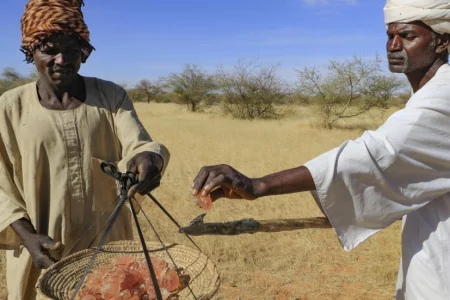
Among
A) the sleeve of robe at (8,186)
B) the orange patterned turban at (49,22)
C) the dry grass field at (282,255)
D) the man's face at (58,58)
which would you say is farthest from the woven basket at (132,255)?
the dry grass field at (282,255)

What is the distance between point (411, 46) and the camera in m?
1.72

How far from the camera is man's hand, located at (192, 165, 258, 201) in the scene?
1.43m

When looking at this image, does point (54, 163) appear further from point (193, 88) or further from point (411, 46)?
point (193, 88)

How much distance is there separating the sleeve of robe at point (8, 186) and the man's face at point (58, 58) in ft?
0.83

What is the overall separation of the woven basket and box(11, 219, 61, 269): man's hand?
9 centimetres

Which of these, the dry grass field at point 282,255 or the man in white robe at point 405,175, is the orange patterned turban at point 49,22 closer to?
the man in white robe at point 405,175

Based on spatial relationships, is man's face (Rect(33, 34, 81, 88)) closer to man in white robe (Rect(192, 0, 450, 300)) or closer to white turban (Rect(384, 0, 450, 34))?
man in white robe (Rect(192, 0, 450, 300))

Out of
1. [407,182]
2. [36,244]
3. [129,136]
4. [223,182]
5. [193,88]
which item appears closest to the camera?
[223,182]

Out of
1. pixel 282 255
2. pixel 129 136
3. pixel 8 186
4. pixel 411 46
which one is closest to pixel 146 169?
pixel 129 136

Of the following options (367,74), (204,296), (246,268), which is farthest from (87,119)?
(367,74)

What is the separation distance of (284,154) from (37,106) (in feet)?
34.0

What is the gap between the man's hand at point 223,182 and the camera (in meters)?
1.43

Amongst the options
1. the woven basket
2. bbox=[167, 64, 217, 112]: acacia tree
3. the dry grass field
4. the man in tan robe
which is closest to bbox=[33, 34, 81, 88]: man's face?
the man in tan robe

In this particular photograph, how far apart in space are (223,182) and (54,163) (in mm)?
1075
